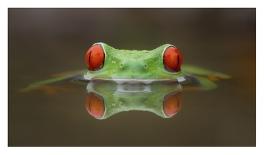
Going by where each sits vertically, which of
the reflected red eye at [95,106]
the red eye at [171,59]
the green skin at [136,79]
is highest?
the red eye at [171,59]

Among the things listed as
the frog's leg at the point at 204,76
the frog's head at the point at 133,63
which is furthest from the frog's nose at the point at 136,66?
the frog's leg at the point at 204,76

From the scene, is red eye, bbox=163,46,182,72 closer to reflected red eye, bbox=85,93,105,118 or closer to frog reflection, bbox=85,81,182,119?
frog reflection, bbox=85,81,182,119

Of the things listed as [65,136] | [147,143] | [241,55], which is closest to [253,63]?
[241,55]

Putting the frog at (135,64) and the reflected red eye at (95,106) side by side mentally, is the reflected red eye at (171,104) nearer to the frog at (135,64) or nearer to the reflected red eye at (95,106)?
the frog at (135,64)

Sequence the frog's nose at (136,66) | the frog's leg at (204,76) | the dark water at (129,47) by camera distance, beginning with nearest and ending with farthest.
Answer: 1. the dark water at (129,47)
2. the frog's nose at (136,66)
3. the frog's leg at (204,76)

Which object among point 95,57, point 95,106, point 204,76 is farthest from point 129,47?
point 95,106

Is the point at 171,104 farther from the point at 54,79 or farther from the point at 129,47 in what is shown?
the point at 54,79
